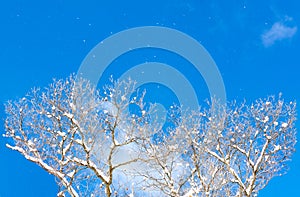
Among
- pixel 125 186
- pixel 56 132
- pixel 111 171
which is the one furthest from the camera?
pixel 125 186

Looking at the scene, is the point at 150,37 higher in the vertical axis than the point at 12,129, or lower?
higher

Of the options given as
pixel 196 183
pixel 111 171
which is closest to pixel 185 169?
pixel 196 183

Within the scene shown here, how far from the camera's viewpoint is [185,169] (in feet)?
43.8

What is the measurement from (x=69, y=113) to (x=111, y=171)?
231 cm

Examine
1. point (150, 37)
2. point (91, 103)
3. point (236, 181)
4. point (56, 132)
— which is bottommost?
point (236, 181)

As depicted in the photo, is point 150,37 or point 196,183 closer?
point 196,183

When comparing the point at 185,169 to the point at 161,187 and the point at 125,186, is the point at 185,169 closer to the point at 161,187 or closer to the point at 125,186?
the point at 161,187

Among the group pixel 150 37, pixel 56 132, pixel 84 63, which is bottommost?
pixel 56 132

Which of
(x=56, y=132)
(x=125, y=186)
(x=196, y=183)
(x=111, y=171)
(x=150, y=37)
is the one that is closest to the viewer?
(x=111, y=171)

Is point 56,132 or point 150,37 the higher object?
point 150,37

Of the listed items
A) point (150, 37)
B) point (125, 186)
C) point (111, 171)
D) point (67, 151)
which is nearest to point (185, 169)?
point (125, 186)

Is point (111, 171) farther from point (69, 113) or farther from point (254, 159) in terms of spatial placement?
point (254, 159)

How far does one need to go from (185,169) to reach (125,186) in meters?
2.30

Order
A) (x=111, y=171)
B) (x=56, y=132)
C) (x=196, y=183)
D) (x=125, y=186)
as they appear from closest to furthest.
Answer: (x=111, y=171)
(x=56, y=132)
(x=196, y=183)
(x=125, y=186)
